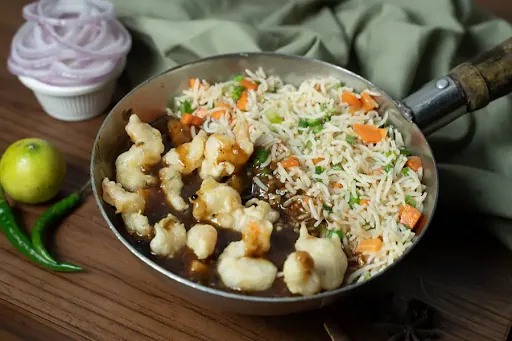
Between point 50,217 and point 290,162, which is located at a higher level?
point 290,162

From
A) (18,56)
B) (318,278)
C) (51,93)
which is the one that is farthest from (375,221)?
(18,56)

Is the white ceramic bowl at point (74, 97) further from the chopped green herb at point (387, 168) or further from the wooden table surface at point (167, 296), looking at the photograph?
the chopped green herb at point (387, 168)

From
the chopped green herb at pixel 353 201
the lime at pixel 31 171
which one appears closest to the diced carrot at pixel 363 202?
the chopped green herb at pixel 353 201

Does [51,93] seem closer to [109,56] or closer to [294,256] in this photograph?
[109,56]

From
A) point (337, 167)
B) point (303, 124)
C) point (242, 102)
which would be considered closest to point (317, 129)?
point (303, 124)

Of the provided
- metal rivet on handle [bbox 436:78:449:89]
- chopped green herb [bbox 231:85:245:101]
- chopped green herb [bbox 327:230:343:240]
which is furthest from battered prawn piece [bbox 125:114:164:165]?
metal rivet on handle [bbox 436:78:449:89]

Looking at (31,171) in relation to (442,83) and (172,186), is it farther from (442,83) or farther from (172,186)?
(442,83)
